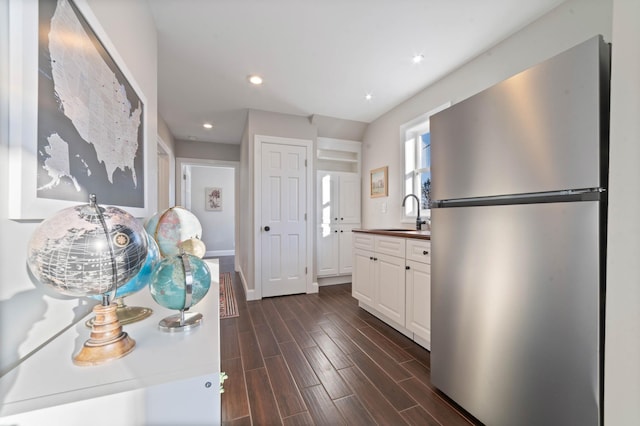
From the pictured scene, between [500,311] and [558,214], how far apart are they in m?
0.50

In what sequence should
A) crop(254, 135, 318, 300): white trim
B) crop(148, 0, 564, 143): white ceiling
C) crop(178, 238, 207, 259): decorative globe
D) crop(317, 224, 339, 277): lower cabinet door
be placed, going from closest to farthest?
crop(178, 238, 207, 259): decorative globe < crop(148, 0, 564, 143): white ceiling < crop(254, 135, 318, 300): white trim < crop(317, 224, 339, 277): lower cabinet door

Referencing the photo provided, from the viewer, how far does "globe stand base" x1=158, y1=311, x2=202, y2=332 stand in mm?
673

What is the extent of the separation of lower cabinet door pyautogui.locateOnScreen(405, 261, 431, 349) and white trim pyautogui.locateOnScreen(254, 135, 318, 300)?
1.69 m

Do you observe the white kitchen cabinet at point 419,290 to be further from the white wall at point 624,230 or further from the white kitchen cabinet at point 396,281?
the white wall at point 624,230

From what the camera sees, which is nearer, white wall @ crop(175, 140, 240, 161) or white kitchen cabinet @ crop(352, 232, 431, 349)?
white kitchen cabinet @ crop(352, 232, 431, 349)

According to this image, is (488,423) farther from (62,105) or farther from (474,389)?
(62,105)

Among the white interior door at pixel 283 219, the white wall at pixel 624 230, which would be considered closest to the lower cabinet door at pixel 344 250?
the white interior door at pixel 283 219

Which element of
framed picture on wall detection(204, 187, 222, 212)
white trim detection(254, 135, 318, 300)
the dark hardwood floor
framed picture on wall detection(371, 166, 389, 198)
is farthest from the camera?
framed picture on wall detection(204, 187, 222, 212)

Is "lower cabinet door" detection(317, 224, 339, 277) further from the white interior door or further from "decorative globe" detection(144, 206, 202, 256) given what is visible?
"decorative globe" detection(144, 206, 202, 256)

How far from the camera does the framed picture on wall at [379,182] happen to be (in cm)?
346

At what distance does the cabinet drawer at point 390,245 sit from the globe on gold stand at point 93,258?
6.44 feet

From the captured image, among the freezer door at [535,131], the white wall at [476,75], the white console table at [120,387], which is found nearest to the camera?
the white console table at [120,387]

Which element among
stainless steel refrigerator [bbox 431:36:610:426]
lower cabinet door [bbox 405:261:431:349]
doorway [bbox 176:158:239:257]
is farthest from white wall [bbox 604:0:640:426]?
doorway [bbox 176:158:239:257]

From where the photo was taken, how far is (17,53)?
0.54 metres
